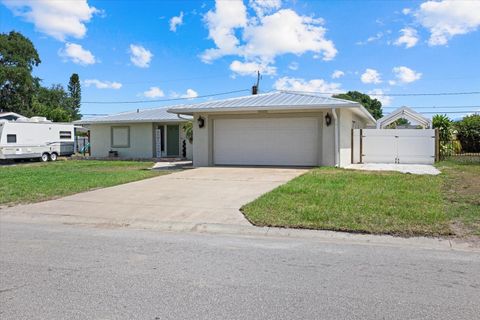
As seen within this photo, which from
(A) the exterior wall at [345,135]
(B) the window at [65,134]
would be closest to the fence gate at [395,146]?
(A) the exterior wall at [345,135]

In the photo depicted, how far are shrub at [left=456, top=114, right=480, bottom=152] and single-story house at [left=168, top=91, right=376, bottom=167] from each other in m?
14.9

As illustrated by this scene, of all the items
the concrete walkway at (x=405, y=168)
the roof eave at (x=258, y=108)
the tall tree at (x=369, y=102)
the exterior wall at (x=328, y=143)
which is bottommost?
the concrete walkway at (x=405, y=168)

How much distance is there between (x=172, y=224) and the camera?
7.40 metres

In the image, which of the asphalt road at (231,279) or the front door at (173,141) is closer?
the asphalt road at (231,279)

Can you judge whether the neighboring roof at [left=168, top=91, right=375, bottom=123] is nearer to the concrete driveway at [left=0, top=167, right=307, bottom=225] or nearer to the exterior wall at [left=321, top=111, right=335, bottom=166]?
the exterior wall at [left=321, top=111, right=335, bottom=166]

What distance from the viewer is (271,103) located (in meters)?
17.3

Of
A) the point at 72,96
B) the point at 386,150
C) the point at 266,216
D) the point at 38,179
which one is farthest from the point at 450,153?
the point at 72,96

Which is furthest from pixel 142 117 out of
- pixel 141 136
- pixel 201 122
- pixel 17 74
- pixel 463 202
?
pixel 17 74

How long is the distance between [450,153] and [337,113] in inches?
371

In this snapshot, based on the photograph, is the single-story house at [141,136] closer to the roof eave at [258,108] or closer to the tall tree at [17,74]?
the roof eave at [258,108]

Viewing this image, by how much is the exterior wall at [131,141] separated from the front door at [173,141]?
1157 millimetres

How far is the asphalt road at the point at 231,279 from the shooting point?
147 inches

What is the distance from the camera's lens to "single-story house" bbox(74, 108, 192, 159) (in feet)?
84.8

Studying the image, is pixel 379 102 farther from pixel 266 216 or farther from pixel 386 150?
pixel 266 216
